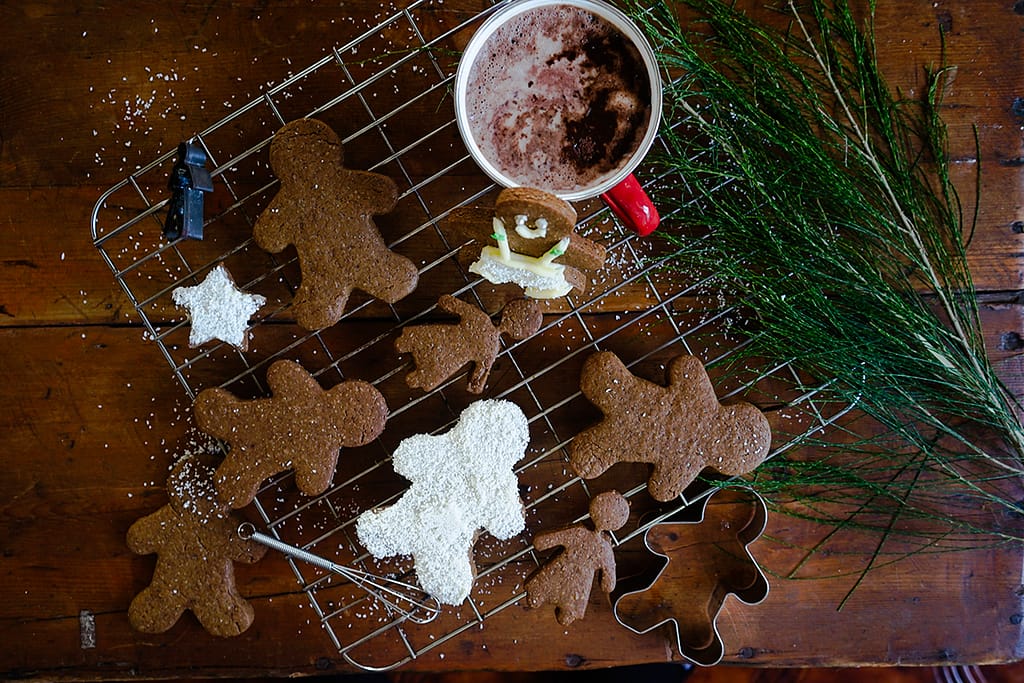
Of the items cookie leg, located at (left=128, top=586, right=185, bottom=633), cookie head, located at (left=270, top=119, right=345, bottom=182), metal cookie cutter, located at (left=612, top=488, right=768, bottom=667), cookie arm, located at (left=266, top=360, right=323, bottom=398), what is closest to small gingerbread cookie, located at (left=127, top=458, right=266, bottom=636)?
cookie leg, located at (left=128, top=586, right=185, bottom=633)

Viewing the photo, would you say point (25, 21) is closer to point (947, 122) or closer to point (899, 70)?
point (899, 70)

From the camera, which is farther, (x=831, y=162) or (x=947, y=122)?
(x=947, y=122)

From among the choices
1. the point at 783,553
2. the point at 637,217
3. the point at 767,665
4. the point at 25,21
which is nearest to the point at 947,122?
the point at 637,217

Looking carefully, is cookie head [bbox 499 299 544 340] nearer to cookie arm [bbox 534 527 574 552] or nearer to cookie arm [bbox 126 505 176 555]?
cookie arm [bbox 534 527 574 552]

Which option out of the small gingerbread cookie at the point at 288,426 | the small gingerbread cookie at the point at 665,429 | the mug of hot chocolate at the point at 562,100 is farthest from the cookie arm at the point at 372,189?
the small gingerbread cookie at the point at 665,429

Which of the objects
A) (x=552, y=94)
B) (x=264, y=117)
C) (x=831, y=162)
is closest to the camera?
(x=552, y=94)

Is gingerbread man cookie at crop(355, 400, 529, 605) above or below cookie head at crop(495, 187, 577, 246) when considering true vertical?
below

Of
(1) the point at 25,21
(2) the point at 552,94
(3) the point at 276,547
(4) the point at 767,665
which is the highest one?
(1) the point at 25,21

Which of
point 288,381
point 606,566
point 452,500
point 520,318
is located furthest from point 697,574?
point 288,381
